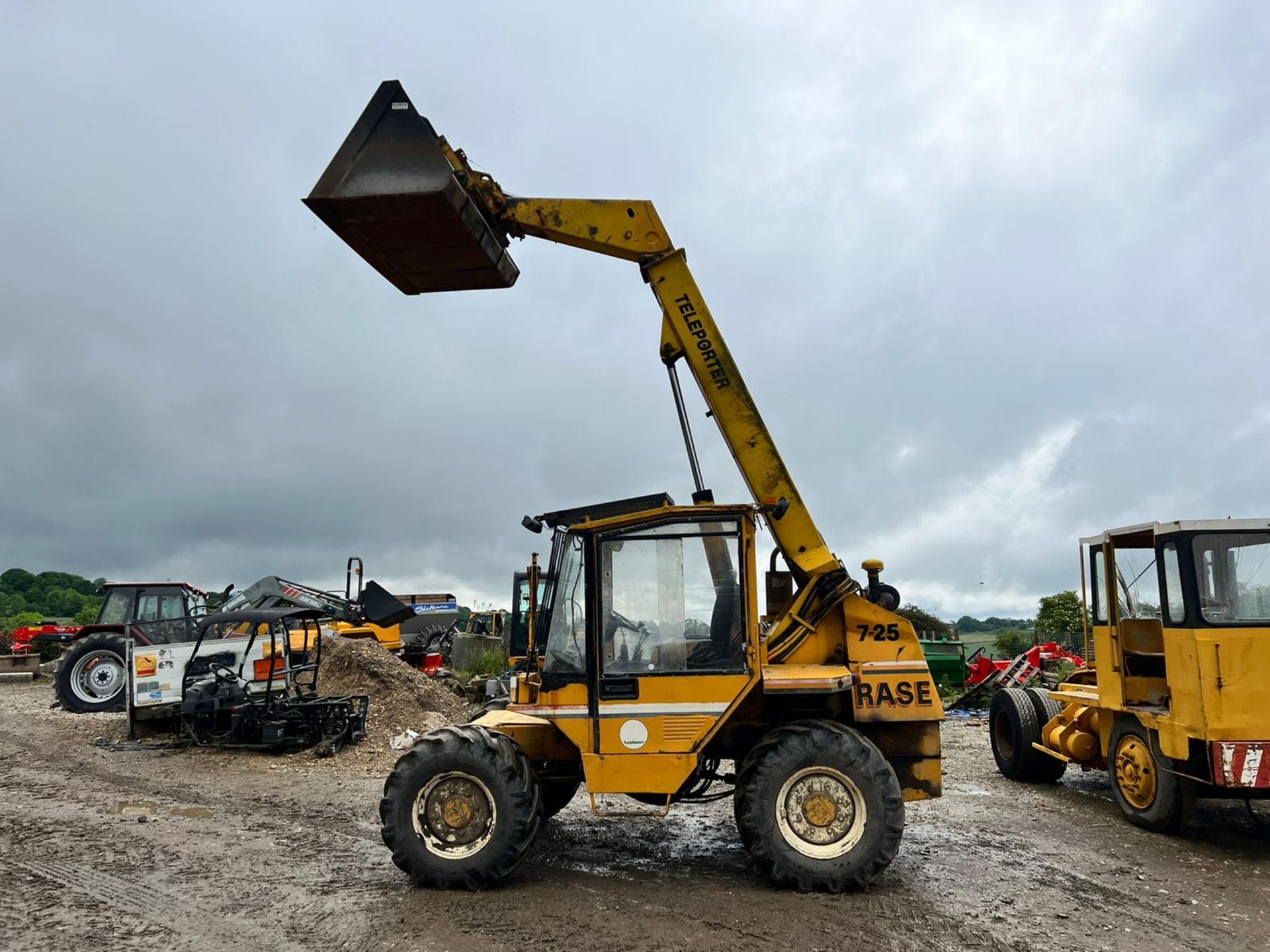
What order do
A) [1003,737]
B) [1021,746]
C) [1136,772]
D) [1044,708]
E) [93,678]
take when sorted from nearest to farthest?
[1136,772]
[1021,746]
[1044,708]
[1003,737]
[93,678]

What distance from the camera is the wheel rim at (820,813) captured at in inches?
230

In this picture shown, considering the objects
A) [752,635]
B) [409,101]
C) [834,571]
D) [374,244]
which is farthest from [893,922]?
[409,101]

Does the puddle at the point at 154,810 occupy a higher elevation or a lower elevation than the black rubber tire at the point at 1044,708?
lower

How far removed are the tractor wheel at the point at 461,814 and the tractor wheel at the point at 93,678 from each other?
12.0 meters

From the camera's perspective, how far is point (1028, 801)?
361 inches

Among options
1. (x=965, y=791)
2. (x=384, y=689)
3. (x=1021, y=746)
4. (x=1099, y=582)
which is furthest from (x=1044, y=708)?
(x=384, y=689)

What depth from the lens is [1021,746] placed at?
33.3 ft

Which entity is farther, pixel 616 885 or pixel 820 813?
pixel 616 885

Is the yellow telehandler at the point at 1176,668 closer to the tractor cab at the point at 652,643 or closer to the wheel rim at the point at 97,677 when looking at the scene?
the tractor cab at the point at 652,643

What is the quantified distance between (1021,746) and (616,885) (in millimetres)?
5958

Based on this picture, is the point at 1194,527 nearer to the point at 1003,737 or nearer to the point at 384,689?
the point at 1003,737

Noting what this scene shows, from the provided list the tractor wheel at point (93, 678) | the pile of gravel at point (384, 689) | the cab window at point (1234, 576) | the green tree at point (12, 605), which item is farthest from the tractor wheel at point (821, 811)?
the green tree at point (12, 605)

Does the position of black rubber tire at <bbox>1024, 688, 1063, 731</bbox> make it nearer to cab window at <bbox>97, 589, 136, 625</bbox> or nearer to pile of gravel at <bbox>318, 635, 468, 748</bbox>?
pile of gravel at <bbox>318, 635, 468, 748</bbox>

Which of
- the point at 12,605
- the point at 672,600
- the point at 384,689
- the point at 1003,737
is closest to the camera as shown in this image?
the point at 672,600
